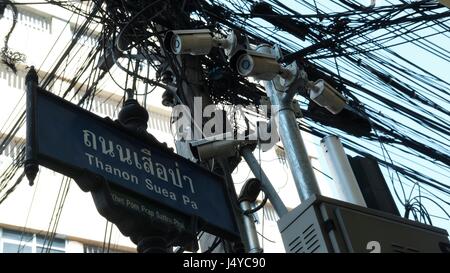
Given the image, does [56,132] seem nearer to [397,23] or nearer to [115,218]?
[115,218]

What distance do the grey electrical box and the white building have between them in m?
7.38

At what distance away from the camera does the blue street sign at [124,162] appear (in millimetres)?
3281

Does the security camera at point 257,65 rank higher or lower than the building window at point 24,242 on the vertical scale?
lower

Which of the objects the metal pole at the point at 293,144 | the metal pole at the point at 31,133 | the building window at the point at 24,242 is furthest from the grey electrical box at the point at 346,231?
the building window at the point at 24,242

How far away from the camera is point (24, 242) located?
40.5 ft

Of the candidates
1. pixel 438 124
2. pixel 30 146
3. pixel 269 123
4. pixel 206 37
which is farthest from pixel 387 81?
pixel 30 146

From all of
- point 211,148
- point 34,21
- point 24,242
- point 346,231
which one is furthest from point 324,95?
point 34,21

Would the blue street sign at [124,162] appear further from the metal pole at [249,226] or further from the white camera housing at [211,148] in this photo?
the metal pole at [249,226]

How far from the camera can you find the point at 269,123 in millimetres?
5371

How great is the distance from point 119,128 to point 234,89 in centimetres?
307

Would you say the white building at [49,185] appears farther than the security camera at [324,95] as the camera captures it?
Yes

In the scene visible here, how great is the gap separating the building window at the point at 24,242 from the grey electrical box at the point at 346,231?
9105mm

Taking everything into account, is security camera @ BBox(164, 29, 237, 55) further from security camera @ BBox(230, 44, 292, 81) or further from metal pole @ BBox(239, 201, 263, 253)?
metal pole @ BBox(239, 201, 263, 253)

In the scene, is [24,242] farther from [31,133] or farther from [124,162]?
[31,133]
